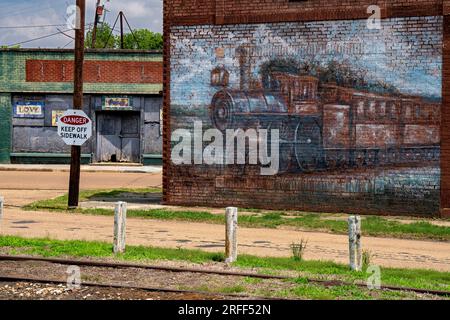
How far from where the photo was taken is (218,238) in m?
15.9

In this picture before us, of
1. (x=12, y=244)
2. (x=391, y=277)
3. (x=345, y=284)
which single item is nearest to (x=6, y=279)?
(x=12, y=244)

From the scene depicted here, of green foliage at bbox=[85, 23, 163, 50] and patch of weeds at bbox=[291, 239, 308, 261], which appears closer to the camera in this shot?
patch of weeds at bbox=[291, 239, 308, 261]

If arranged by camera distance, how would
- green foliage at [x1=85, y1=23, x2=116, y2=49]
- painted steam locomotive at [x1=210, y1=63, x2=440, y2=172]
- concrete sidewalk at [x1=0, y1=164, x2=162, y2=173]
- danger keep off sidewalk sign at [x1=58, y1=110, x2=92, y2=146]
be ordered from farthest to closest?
green foliage at [x1=85, y1=23, x2=116, y2=49] < concrete sidewalk at [x1=0, y1=164, x2=162, y2=173] < danger keep off sidewalk sign at [x1=58, y1=110, x2=92, y2=146] < painted steam locomotive at [x1=210, y1=63, x2=440, y2=172]

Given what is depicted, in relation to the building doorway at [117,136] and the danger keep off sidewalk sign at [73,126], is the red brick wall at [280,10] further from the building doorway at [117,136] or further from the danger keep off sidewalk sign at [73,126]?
the building doorway at [117,136]

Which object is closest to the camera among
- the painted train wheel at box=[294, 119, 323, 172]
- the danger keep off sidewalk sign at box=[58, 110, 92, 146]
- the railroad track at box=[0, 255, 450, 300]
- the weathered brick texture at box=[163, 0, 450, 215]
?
the railroad track at box=[0, 255, 450, 300]

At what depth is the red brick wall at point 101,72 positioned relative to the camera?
36844 mm

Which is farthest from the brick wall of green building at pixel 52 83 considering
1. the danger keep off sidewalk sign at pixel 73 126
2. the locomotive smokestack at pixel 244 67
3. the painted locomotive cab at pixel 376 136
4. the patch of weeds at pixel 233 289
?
the patch of weeds at pixel 233 289

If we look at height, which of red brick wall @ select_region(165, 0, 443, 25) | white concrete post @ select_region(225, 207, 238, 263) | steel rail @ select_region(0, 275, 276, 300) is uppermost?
red brick wall @ select_region(165, 0, 443, 25)

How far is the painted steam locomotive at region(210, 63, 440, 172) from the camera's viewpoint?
65.0 ft

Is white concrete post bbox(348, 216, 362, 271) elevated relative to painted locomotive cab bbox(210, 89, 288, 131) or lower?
lower

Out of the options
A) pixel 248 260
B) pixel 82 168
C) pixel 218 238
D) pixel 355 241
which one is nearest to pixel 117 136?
pixel 82 168

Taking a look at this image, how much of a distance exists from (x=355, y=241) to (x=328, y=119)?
8.87m

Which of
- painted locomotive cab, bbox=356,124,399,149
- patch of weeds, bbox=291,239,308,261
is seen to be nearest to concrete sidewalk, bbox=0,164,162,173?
painted locomotive cab, bbox=356,124,399,149

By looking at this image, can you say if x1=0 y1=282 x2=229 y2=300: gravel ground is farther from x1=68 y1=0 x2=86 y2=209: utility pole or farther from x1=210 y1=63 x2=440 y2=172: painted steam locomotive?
x1=210 y1=63 x2=440 y2=172: painted steam locomotive
